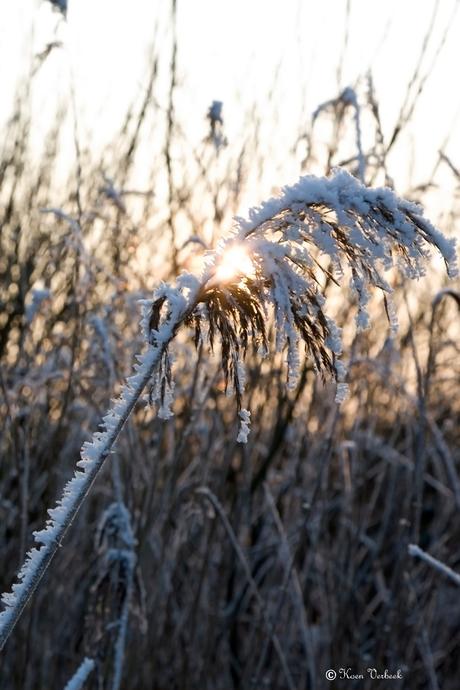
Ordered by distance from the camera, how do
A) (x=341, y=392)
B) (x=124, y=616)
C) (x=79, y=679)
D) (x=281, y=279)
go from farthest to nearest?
(x=124, y=616) < (x=79, y=679) < (x=341, y=392) < (x=281, y=279)

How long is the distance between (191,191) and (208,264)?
246cm

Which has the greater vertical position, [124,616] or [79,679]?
[124,616]

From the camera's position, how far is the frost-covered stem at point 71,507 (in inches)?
28.9

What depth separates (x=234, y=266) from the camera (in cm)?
76

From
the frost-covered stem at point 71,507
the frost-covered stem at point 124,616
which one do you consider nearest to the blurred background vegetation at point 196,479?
the frost-covered stem at point 124,616

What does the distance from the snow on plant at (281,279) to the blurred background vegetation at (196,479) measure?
90cm

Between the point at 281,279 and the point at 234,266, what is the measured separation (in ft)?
0.17

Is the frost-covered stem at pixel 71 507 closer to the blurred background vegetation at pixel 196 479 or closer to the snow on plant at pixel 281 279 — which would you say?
the snow on plant at pixel 281 279

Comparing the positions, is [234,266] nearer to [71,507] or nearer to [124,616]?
[71,507]

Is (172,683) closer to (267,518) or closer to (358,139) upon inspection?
(267,518)

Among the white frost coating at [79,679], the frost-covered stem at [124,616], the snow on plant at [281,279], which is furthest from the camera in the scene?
the frost-covered stem at [124,616]

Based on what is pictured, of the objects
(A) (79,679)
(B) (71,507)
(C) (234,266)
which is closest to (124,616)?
(A) (79,679)

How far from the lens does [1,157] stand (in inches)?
134

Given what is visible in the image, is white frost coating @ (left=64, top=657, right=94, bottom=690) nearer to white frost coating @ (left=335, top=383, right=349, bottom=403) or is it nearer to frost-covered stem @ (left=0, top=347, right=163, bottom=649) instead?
frost-covered stem @ (left=0, top=347, right=163, bottom=649)
